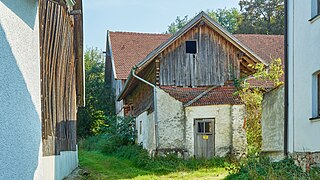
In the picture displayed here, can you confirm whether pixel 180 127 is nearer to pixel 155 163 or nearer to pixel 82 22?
pixel 155 163

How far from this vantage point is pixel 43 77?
295 inches

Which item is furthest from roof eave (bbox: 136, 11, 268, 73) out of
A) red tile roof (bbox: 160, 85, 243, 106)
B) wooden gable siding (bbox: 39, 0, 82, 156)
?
wooden gable siding (bbox: 39, 0, 82, 156)

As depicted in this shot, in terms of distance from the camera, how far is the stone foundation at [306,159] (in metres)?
9.34

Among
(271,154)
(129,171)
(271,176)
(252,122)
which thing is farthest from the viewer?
(252,122)

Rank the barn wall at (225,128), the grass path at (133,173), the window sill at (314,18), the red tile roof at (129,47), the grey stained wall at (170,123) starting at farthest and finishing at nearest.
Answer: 1. the red tile roof at (129,47)
2. the grey stained wall at (170,123)
3. the barn wall at (225,128)
4. the grass path at (133,173)
5. the window sill at (314,18)

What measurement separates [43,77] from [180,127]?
32.9 feet

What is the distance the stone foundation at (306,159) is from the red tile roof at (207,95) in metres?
6.21

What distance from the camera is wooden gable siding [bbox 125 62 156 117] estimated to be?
18344 mm

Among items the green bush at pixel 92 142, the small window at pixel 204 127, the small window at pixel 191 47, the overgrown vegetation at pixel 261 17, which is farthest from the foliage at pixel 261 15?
the small window at pixel 204 127

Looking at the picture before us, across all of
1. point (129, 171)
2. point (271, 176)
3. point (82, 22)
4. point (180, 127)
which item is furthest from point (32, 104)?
point (180, 127)

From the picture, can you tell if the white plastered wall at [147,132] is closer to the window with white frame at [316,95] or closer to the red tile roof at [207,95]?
the red tile roof at [207,95]

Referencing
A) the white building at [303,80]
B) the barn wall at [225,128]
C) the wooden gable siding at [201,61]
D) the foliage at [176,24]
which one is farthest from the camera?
the foliage at [176,24]

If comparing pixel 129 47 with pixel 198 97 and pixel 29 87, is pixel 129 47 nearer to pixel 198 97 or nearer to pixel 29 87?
pixel 198 97

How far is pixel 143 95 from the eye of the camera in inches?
811
